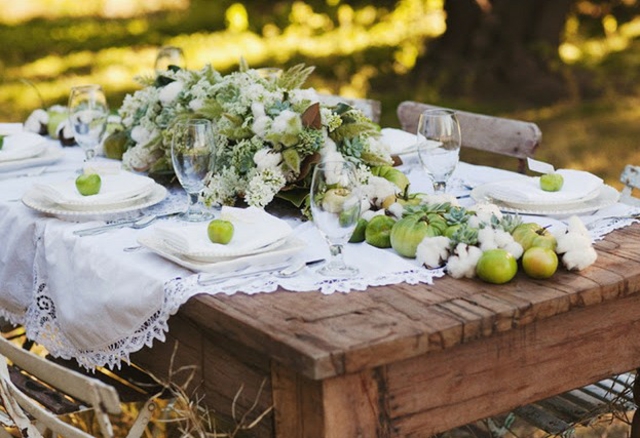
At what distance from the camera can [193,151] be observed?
2586 mm

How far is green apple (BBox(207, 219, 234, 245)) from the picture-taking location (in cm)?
234

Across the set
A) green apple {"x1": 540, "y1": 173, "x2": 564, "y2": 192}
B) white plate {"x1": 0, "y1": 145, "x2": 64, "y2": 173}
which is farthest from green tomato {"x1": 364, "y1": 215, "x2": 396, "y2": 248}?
white plate {"x1": 0, "y1": 145, "x2": 64, "y2": 173}

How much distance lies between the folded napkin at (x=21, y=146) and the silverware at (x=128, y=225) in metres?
0.83

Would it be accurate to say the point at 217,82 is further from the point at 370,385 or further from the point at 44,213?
the point at 370,385

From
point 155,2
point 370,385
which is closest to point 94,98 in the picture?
point 370,385

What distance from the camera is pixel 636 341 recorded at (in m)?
2.34

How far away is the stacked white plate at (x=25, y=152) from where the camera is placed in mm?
3361

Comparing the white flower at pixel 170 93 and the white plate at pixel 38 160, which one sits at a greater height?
the white flower at pixel 170 93

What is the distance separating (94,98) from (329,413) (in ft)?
5.62

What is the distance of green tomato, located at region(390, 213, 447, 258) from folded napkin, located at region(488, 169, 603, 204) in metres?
0.42

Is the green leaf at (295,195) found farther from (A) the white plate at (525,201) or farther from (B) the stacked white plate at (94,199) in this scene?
(A) the white plate at (525,201)

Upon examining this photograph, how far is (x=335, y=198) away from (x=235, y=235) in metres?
0.38

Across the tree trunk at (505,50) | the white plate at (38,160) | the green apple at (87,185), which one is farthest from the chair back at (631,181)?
the tree trunk at (505,50)

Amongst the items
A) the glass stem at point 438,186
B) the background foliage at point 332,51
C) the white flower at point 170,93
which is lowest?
the background foliage at point 332,51
